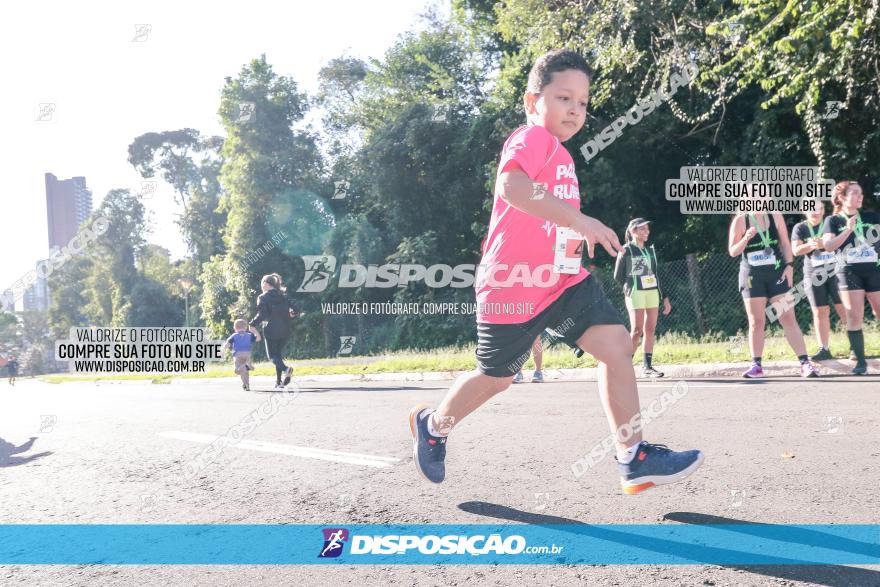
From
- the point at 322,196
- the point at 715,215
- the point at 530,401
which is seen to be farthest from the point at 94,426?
the point at 322,196

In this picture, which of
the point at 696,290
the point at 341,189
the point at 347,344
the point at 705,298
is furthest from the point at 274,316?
the point at 341,189

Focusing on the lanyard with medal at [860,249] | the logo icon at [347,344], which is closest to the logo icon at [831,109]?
the lanyard with medal at [860,249]

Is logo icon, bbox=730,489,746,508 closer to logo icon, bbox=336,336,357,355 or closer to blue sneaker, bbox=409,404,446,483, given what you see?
blue sneaker, bbox=409,404,446,483

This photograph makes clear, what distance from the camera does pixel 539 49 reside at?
16484 mm

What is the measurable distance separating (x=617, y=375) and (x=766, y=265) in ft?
16.9

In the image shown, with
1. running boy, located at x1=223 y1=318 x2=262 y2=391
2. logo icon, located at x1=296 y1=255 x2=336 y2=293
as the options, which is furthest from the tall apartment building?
running boy, located at x1=223 y1=318 x2=262 y2=391

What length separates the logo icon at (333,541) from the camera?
2.70 metres

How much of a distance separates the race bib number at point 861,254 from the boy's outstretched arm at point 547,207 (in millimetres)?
5762

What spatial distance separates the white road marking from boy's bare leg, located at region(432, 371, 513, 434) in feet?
3.39

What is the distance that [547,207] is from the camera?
9.30 ft

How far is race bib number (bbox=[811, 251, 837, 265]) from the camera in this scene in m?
7.50

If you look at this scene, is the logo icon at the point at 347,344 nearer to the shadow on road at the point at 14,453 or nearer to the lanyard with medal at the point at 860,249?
the shadow on road at the point at 14,453

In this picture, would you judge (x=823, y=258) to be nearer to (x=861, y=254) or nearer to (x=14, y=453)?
(x=861, y=254)

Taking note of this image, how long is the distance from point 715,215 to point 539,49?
6296 mm
